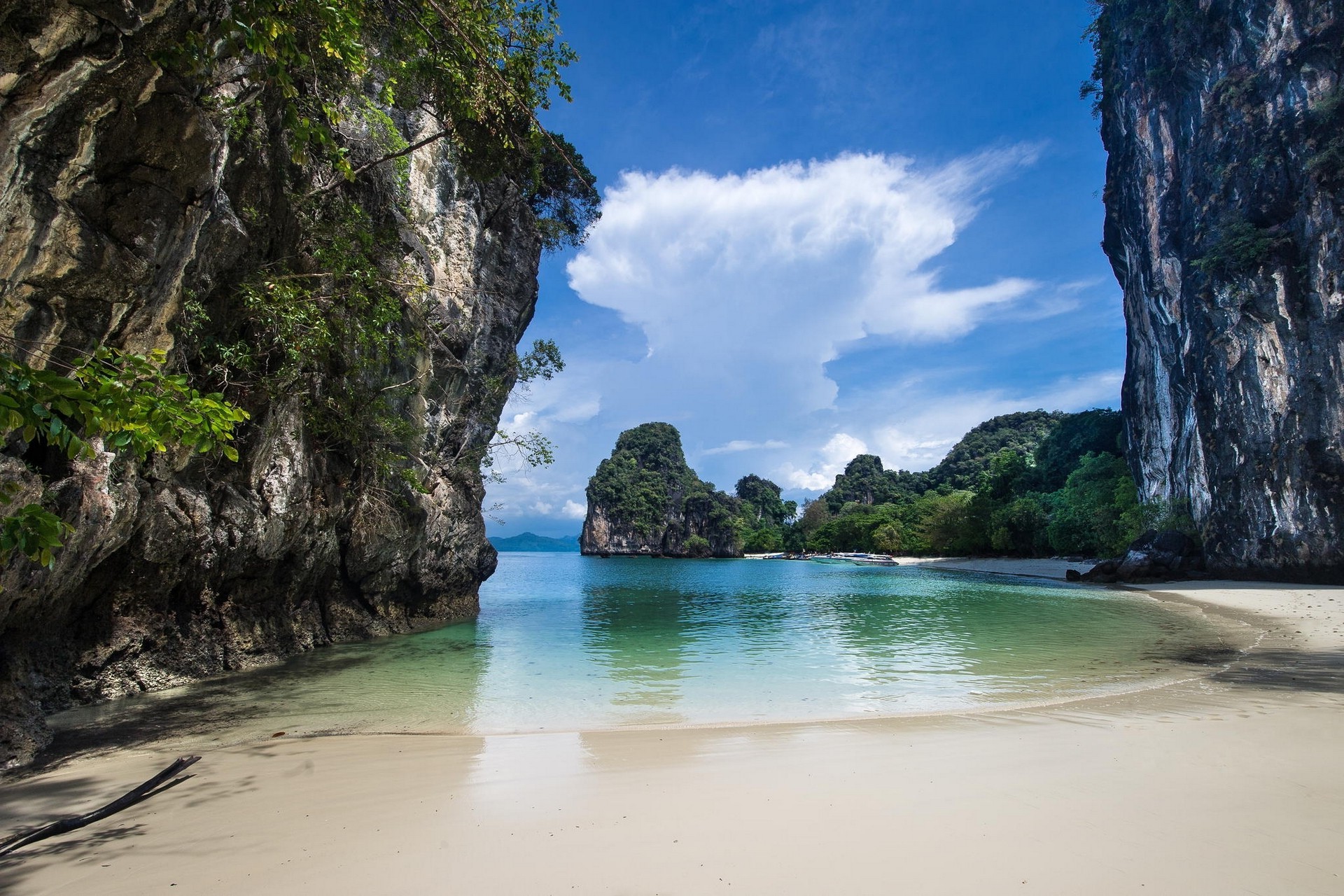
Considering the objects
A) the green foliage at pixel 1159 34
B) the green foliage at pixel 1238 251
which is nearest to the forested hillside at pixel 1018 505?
the green foliage at pixel 1238 251

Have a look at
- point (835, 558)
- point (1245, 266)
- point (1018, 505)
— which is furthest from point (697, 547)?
point (1245, 266)

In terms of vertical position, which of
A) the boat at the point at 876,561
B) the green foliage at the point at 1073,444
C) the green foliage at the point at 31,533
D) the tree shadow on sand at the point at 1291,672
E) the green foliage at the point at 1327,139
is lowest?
the boat at the point at 876,561

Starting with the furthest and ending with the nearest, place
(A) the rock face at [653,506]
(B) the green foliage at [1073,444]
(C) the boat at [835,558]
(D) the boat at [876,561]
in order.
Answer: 1. (A) the rock face at [653,506]
2. (C) the boat at [835,558]
3. (D) the boat at [876,561]
4. (B) the green foliage at [1073,444]

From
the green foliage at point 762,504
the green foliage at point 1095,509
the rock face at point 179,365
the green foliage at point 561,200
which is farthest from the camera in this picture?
the green foliage at point 762,504

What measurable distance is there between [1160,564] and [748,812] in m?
37.6

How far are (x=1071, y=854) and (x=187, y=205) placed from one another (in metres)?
9.44

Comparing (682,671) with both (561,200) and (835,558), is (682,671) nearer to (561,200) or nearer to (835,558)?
(561,200)

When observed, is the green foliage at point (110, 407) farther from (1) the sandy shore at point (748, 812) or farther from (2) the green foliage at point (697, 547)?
(2) the green foliage at point (697, 547)

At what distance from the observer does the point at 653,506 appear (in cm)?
11356

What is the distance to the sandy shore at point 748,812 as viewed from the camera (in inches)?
125

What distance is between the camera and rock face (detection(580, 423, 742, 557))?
4267 inches

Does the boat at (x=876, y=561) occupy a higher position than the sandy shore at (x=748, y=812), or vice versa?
the sandy shore at (x=748, y=812)

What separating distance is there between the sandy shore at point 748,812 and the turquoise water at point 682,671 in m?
1.23

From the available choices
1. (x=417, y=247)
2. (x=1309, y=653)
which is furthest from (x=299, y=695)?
→ (x=1309, y=653)
